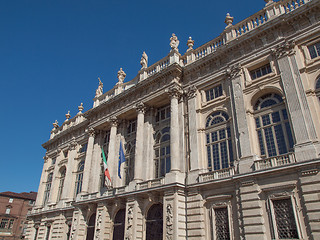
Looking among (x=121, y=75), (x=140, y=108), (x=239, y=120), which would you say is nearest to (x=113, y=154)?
(x=140, y=108)

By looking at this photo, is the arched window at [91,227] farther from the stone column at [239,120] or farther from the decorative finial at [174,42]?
the decorative finial at [174,42]

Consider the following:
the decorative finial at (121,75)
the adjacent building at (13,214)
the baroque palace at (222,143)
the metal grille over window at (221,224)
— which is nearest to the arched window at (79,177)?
the baroque palace at (222,143)

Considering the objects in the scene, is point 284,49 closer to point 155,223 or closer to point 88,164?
point 155,223

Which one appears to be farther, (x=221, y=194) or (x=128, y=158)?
(x=128, y=158)

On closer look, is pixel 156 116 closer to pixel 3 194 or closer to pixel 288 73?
pixel 288 73

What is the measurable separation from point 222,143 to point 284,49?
291 inches

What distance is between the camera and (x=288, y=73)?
16594 millimetres

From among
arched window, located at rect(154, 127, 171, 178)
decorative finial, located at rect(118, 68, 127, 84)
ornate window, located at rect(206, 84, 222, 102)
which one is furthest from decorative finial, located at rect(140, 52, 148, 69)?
ornate window, located at rect(206, 84, 222, 102)

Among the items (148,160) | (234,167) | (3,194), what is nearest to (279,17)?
(234,167)

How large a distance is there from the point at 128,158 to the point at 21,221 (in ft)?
161

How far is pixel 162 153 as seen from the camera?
72.7 feet

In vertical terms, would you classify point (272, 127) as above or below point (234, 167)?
above

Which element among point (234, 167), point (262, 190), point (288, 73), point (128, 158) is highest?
point (288, 73)

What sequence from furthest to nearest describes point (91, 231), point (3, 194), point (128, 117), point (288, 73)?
1. point (3, 194)
2. point (128, 117)
3. point (91, 231)
4. point (288, 73)
